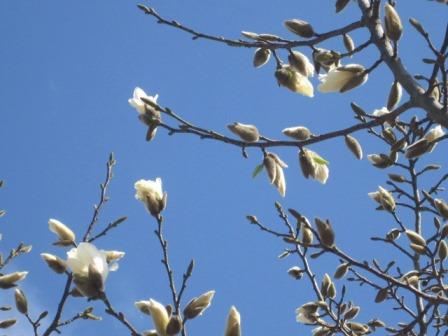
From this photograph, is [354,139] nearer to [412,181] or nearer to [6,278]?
[412,181]

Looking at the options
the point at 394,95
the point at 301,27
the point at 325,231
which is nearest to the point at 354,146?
the point at 394,95

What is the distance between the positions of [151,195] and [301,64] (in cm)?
106

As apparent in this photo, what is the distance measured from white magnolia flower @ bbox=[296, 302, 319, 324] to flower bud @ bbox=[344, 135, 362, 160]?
1058mm

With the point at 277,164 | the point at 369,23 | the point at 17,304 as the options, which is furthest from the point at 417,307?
the point at 17,304

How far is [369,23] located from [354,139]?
57 centimetres

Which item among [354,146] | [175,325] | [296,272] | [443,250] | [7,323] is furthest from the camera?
[296,272]

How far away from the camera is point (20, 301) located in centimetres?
320

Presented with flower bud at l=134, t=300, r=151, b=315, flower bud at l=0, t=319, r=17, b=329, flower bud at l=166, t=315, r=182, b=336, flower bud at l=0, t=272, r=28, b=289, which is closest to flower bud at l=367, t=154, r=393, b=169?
flower bud at l=134, t=300, r=151, b=315

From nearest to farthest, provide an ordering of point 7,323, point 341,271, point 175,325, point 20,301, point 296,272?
1. point 175,325
2. point 20,301
3. point 341,271
4. point 7,323
5. point 296,272

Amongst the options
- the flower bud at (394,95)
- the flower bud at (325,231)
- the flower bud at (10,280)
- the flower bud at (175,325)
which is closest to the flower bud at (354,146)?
the flower bud at (394,95)

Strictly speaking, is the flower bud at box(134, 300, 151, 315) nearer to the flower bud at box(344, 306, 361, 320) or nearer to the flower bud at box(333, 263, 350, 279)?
the flower bud at box(333, 263, 350, 279)

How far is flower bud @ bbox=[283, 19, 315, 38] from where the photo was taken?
2766 mm

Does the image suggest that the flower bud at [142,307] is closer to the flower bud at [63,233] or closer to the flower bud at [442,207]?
the flower bud at [63,233]

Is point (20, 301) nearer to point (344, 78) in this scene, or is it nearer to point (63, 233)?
point (63, 233)
